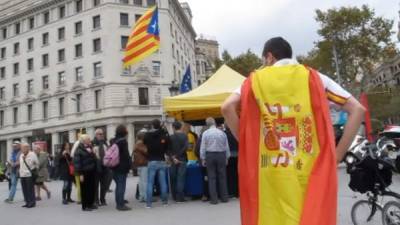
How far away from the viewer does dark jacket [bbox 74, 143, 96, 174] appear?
35.5 feet

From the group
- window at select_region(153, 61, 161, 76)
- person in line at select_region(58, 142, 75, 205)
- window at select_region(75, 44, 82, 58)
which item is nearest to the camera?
person in line at select_region(58, 142, 75, 205)

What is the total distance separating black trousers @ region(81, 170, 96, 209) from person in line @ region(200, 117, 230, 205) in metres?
2.66

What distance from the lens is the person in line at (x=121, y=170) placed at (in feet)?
34.4

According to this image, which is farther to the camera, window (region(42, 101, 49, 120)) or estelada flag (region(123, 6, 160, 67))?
window (region(42, 101, 49, 120))

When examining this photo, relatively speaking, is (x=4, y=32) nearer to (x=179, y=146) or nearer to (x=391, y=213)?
(x=179, y=146)

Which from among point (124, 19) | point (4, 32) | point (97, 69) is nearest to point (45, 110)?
point (97, 69)

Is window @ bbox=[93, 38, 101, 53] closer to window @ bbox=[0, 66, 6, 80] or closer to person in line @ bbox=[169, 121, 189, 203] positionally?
window @ bbox=[0, 66, 6, 80]

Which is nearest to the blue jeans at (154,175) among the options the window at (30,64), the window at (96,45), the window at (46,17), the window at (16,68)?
the window at (96,45)

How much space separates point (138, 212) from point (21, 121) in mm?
53271

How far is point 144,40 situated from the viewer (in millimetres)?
18609

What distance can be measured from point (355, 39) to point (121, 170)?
3878 cm

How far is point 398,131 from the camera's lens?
13602mm

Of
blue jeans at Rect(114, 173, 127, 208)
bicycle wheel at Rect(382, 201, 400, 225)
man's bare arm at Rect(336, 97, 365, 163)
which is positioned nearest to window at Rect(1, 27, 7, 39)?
blue jeans at Rect(114, 173, 127, 208)

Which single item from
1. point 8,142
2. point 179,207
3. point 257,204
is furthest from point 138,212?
point 8,142
